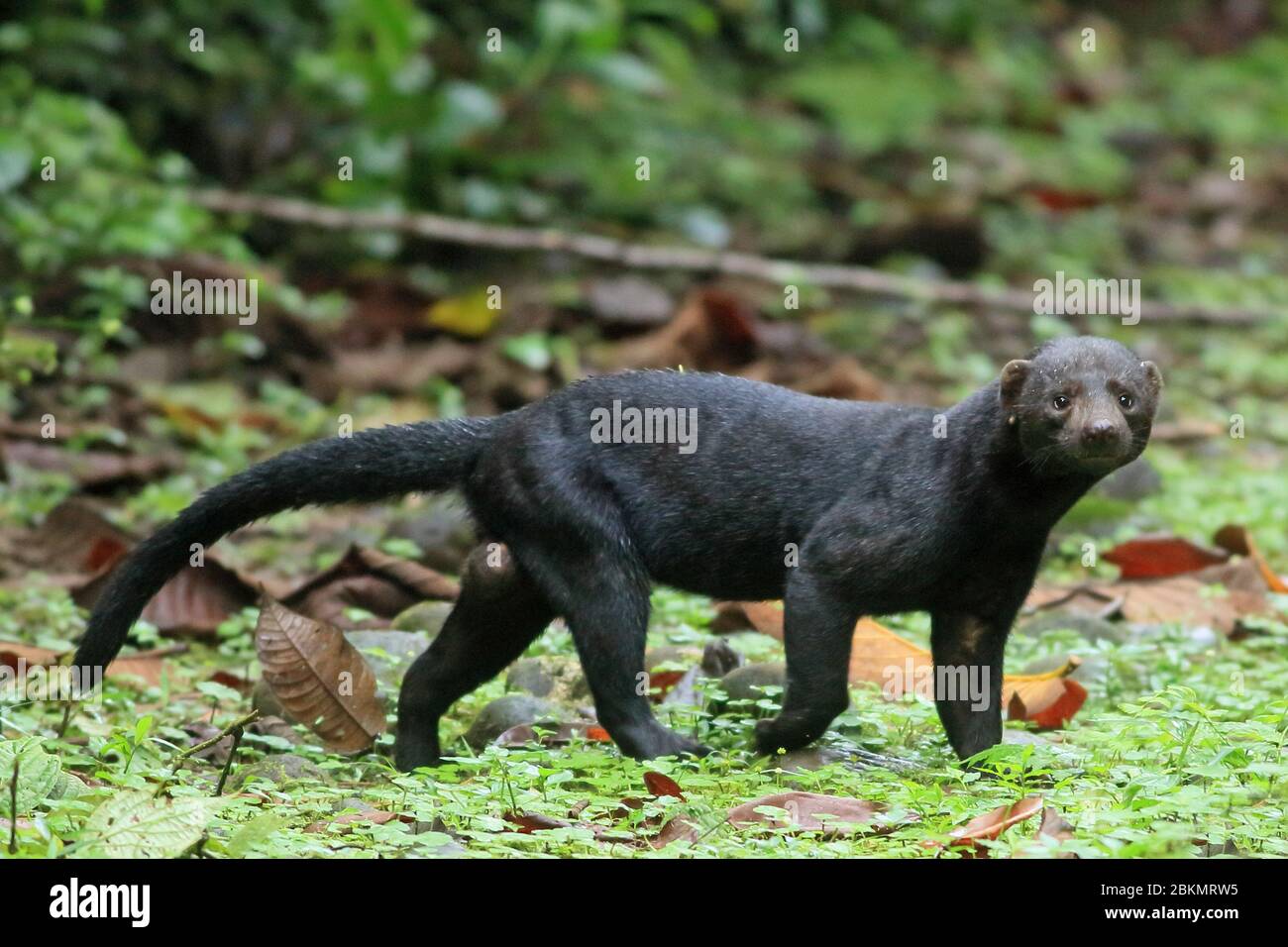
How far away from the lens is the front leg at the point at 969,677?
19.0 ft

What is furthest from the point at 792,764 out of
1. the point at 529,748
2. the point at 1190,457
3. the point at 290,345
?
the point at 290,345

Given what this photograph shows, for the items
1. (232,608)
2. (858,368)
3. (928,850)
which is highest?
(858,368)

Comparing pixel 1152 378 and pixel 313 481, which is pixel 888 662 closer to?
pixel 1152 378

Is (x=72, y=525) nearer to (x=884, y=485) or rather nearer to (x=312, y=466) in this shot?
(x=312, y=466)

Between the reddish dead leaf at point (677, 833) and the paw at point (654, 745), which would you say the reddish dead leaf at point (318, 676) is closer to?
the paw at point (654, 745)

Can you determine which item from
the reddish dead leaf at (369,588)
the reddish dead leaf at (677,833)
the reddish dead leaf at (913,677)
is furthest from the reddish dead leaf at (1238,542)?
the reddish dead leaf at (677,833)

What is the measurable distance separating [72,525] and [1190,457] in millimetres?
6254

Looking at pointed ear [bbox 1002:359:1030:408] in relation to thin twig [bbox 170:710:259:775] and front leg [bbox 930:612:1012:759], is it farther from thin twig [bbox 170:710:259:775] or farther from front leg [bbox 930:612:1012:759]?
thin twig [bbox 170:710:259:775]

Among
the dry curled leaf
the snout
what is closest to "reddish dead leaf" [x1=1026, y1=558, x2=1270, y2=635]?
the snout

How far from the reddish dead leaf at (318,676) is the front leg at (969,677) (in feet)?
6.39

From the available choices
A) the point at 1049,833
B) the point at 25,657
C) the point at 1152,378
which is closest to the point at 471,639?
the point at 25,657

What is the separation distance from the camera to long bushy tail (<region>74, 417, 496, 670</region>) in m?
6.14

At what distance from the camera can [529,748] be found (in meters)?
5.74

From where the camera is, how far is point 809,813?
15.9 ft
